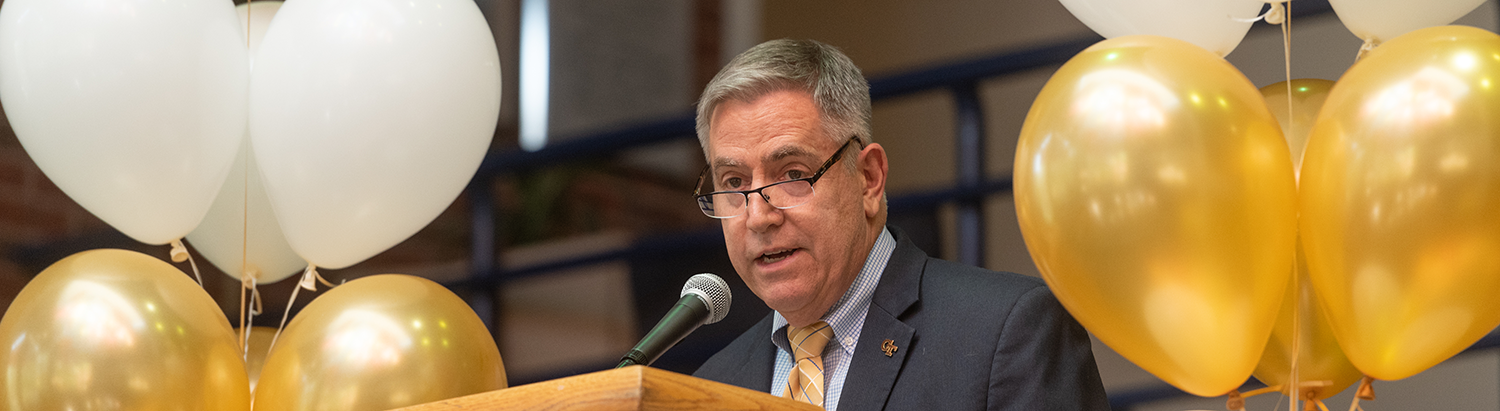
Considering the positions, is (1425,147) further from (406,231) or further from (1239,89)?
(406,231)

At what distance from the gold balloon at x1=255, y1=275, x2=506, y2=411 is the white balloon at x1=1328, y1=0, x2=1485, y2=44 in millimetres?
1064

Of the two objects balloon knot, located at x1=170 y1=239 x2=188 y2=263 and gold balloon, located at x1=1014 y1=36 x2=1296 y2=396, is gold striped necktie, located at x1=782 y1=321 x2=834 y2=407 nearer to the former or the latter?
gold balloon, located at x1=1014 y1=36 x2=1296 y2=396

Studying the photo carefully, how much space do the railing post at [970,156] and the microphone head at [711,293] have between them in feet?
3.43

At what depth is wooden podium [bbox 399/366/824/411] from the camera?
39.4 inches

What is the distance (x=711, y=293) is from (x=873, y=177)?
44 cm

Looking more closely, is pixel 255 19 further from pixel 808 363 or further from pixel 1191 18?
pixel 1191 18

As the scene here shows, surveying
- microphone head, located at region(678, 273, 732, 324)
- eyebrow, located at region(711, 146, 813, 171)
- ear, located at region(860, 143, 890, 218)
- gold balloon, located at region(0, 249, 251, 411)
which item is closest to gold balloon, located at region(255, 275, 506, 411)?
gold balloon, located at region(0, 249, 251, 411)

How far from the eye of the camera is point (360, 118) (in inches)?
60.9

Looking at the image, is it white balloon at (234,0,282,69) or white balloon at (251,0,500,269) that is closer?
white balloon at (251,0,500,269)

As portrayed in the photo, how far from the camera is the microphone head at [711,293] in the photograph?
4.55ft

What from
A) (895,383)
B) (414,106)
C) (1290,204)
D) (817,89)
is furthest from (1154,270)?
(414,106)

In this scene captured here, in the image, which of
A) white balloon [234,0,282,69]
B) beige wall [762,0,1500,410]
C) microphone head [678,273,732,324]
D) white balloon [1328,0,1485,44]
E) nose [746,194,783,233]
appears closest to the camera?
white balloon [1328,0,1485,44]

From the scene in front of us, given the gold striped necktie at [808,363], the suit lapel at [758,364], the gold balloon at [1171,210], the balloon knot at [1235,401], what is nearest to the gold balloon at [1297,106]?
the gold balloon at [1171,210]

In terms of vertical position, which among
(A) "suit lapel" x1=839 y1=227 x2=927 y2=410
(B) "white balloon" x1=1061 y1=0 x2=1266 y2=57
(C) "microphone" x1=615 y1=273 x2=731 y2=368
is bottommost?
(A) "suit lapel" x1=839 y1=227 x2=927 y2=410
